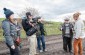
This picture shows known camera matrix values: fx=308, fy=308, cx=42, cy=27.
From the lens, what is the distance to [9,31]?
9.59 meters

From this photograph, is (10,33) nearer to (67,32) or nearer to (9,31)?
(9,31)

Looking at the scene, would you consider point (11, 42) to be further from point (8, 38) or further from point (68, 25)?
point (68, 25)

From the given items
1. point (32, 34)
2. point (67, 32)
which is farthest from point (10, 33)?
point (67, 32)

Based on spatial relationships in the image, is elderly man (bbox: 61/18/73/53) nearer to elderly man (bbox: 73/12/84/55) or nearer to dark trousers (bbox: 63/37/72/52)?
dark trousers (bbox: 63/37/72/52)

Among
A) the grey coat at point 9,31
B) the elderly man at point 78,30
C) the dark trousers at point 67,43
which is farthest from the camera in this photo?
the dark trousers at point 67,43

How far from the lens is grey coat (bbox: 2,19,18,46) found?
31.1 ft

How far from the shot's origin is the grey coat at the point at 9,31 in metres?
9.47

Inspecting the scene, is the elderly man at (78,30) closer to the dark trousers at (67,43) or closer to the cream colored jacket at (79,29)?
the cream colored jacket at (79,29)

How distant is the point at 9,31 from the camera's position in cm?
959

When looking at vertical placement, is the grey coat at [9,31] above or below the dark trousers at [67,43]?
above

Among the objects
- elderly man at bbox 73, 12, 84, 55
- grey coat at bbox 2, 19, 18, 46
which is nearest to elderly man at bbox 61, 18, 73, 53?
elderly man at bbox 73, 12, 84, 55

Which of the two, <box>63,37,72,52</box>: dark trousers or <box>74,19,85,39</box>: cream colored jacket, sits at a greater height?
<box>74,19,85,39</box>: cream colored jacket

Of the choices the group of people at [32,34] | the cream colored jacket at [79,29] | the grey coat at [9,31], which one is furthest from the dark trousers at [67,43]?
the grey coat at [9,31]

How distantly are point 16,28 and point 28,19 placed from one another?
3.57m
